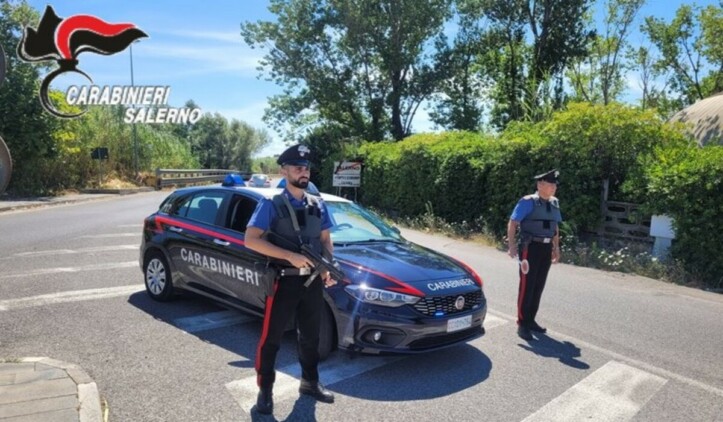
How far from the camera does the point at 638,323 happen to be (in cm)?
652

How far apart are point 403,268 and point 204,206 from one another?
263 cm

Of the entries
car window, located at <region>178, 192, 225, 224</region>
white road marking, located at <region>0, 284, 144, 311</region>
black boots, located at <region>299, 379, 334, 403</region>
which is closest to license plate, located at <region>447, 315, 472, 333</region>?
black boots, located at <region>299, 379, 334, 403</region>

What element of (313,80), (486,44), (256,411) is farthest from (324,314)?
(486,44)

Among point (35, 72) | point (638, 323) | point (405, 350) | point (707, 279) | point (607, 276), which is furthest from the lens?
point (35, 72)

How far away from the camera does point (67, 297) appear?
22.3 feet

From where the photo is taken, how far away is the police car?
177 inches

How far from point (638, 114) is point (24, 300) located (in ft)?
36.2

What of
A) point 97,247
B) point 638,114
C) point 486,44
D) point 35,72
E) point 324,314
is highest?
point 486,44

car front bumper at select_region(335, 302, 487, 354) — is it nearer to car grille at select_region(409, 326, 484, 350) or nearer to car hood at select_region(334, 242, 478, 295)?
car grille at select_region(409, 326, 484, 350)

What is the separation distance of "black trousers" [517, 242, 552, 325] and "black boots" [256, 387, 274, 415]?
3028mm

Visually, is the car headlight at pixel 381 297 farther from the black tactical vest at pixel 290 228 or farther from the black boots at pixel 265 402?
the black boots at pixel 265 402

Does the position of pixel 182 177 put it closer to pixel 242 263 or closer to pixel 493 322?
pixel 242 263

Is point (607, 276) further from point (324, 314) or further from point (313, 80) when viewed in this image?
point (313, 80)

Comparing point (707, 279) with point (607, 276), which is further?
point (607, 276)
